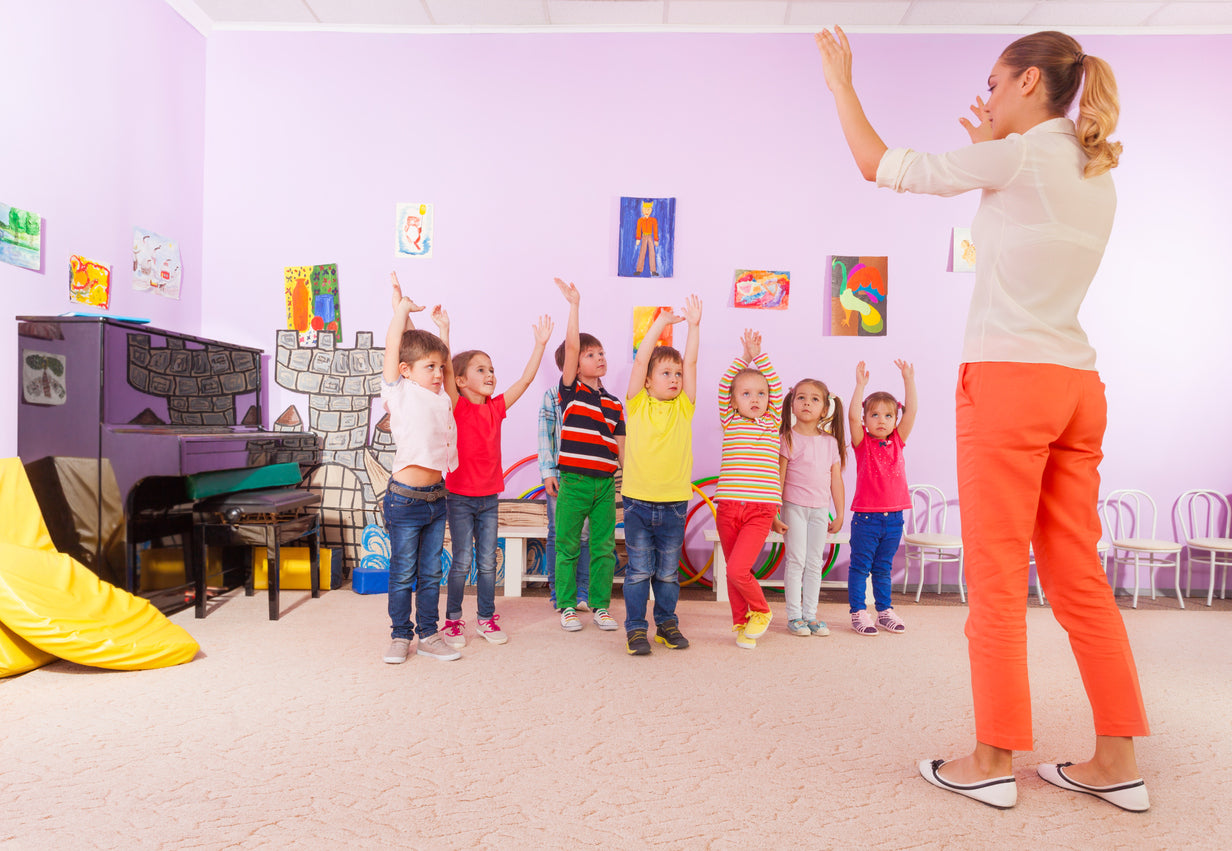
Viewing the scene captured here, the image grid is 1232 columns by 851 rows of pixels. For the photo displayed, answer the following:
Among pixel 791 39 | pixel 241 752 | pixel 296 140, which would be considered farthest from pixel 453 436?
pixel 791 39

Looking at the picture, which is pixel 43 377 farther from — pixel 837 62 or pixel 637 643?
pixel 837 62

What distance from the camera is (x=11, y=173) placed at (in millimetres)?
2656

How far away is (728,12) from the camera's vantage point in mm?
3662

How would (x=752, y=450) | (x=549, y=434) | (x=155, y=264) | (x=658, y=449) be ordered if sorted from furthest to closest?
(x=155, y=264) → (x=549, y=434) → (x=752, y=450) → (x=658, y=449)

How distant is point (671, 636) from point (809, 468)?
0.90m

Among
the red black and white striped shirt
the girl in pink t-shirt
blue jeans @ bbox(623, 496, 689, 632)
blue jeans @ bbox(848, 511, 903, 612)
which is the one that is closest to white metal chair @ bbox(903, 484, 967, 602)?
blue jeans @ bbox(848, 511, 903, 612)

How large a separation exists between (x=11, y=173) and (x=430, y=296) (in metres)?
1.76

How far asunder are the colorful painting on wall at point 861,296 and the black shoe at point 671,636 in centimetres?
196

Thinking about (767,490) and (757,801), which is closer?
(757,801)

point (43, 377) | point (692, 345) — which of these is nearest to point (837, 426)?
point (692, 345)

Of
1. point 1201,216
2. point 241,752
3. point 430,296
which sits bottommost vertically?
point 241,752

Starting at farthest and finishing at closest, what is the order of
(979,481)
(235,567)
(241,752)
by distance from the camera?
(235,567), (241,752), (979,481)

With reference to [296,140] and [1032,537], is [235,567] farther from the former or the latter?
[1032,537]

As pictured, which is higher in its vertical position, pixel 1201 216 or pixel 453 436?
pixel 1201 216
